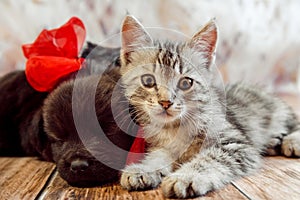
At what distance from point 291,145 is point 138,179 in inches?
26.9

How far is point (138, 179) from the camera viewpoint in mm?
1238

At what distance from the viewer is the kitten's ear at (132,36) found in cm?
137

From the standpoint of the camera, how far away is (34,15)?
2.61 meters

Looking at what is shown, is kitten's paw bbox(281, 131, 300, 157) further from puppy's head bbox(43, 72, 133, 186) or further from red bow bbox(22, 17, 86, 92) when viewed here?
red bow bbox(22, 17, 86, 92)

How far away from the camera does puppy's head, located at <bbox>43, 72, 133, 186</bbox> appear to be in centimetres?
124

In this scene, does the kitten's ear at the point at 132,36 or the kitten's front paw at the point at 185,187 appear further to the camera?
the kitten's ear at the point at 132,36

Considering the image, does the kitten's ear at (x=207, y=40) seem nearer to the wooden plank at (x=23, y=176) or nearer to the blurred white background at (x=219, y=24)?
the wooden plank at (x=23, y=176)

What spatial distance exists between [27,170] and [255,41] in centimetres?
198

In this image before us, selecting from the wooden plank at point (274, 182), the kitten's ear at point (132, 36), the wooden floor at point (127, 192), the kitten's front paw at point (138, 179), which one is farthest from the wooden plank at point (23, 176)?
the wooden plank at point (274, 182)

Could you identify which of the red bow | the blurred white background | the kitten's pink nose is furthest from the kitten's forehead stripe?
the blurred white background

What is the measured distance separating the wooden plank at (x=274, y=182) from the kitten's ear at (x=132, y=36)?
0.56 metres

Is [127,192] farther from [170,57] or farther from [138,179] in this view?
[170,57]

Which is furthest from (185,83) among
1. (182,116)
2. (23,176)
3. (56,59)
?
(23,176)

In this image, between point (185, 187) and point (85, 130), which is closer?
point (185, 187)
